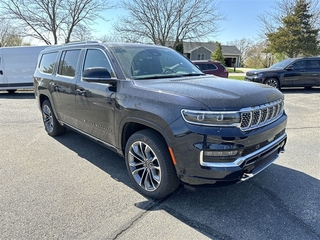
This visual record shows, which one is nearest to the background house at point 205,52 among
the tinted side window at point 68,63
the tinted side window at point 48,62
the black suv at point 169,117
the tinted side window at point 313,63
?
the tinted side window at point 313,63

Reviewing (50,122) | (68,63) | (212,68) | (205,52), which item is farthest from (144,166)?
(205,52)

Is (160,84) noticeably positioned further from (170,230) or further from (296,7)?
(296,7)

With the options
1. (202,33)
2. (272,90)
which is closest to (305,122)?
(272,90)

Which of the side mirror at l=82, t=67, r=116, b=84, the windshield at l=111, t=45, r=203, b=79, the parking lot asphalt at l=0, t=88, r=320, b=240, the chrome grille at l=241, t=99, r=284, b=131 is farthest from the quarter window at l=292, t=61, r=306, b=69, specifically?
the side mirror at l=82, t=67, r=116, b=84

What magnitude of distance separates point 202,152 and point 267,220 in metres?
1.08

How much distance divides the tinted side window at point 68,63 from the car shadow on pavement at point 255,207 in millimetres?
1949

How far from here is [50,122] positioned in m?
5.41

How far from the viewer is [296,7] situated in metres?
26.2

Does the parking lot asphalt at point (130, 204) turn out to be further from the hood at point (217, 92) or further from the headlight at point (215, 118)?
the hood at point (217, 92)

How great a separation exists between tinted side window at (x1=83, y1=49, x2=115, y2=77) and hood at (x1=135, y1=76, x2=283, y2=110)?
643 millimetres

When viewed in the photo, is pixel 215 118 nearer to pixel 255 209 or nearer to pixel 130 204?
pixel 255 209

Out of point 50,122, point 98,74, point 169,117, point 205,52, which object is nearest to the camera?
point 169,117

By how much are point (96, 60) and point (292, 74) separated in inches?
472

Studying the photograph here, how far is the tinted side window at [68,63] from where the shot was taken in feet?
13.4
